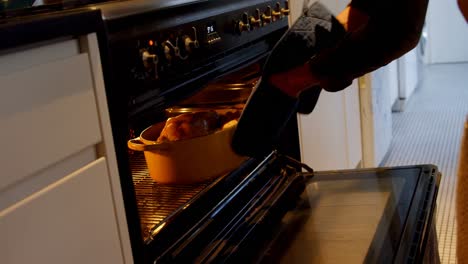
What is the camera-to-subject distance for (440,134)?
3209 mm

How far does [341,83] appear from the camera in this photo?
945 millimetres

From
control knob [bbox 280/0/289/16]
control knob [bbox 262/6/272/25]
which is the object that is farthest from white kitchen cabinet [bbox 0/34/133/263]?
control knob [bbox 280/0/289/16]

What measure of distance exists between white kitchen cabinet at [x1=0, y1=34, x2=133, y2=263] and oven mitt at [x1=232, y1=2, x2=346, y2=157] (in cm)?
33

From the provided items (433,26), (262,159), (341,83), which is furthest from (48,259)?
(433,26)

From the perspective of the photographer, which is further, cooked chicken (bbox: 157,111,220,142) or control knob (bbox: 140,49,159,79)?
cooked chicken (bbox: 157,111,220,142)

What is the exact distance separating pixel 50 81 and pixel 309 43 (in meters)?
0.44

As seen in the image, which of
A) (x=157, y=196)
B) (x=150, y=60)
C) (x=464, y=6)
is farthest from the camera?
(x=157, y=196)

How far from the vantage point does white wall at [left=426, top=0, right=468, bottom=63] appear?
16.2ft

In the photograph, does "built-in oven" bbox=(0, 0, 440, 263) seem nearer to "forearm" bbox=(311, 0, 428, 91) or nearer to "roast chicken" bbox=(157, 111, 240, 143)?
"roast chicken" bbox=(157, 111, 240, 143)

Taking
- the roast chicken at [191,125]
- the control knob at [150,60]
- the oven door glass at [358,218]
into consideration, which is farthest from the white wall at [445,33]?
the control knob at [150,60]

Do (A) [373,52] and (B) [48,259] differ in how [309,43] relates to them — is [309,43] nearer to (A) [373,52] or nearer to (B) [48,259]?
(A) [373,52]

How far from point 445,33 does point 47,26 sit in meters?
4.92

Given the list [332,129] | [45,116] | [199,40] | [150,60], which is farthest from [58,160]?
[332,129]

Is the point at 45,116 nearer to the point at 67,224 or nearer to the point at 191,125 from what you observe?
the point at 67,224
